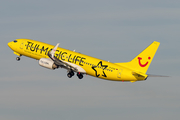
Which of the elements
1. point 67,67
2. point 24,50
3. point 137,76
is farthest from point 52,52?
point 137,76

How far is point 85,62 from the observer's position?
287 ft

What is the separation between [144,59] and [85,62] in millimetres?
12122

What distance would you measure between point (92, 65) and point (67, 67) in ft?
17.1

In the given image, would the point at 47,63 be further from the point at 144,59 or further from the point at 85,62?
the point at 144,59

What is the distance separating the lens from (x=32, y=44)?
9350 centimetres

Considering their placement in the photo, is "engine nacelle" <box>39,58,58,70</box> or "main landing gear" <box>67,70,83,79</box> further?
"main landing gear" <box>67,70,83,79</box>

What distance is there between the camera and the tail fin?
8138 centimetres

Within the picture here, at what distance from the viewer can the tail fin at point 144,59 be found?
267 feet

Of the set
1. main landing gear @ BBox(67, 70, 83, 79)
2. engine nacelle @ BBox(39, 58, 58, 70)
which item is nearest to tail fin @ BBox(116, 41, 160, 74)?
main landing gear @ BBox(67, 70, 83, 79)

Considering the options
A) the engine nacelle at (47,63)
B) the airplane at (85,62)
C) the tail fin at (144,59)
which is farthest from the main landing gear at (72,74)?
the tail fin at (144,59)

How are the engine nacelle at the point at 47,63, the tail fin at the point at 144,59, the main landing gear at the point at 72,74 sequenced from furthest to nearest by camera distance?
1. the main landing gear at the point at 72,74
2. the engine nacelle at the point at 47,63
3. the tail fin at the point at 144,59

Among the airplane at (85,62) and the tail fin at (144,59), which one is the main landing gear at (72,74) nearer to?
the airplane at (85,62)

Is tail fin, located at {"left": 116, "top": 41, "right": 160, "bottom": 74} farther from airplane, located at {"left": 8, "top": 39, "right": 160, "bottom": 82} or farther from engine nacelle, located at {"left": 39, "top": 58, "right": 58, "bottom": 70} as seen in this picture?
engine nacelle, located at {"left": 39, "top": 58, "right": 58, "bottom": 70}

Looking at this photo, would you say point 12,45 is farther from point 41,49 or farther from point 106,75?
point 106,75
